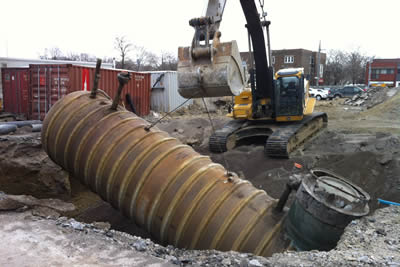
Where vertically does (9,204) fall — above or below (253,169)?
above

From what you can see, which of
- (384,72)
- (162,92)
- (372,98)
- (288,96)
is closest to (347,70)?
(384,72)

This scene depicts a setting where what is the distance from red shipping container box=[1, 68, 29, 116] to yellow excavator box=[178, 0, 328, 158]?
9.84 m

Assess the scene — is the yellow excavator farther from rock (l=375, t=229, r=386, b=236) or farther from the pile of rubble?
the pile of rubble

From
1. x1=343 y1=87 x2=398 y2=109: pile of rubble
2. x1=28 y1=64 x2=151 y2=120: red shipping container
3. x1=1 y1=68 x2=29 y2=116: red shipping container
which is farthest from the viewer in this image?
x1=343 y1=87 x2=398 y2=109: pile of rubble

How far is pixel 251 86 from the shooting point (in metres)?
11.1

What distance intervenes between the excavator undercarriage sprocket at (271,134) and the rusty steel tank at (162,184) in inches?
201

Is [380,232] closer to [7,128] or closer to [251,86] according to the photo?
[251,86]

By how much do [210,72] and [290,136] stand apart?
6025 mm

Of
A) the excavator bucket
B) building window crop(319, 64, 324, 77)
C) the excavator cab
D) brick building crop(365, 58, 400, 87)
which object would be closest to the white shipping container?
the excavator cab

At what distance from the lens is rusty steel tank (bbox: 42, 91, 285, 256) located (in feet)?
15.5

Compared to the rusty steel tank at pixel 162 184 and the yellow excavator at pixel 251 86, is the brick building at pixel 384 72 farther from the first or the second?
the rusty steel tank at pixel 162 184

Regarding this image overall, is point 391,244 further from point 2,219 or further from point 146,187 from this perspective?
point 2,219

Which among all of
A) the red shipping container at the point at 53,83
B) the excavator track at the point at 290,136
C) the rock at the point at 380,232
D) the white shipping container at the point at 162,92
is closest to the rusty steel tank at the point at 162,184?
the rock at the point at 380,232

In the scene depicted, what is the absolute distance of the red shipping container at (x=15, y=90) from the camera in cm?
1591
